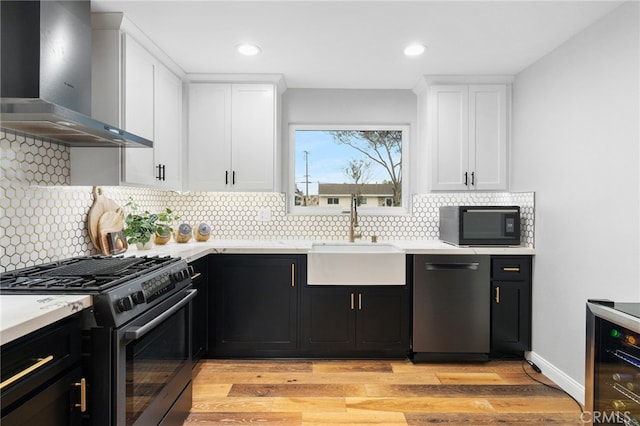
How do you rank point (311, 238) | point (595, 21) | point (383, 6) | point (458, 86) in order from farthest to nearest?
point (311, 238) < point (458, 86) < point (595, 21) < point (383, 6)

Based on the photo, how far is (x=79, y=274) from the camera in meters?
1.65

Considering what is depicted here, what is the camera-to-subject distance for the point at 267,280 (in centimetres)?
298

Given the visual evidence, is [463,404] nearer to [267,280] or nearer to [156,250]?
[267,280]

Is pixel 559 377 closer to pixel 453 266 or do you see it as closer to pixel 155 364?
pixel 453 266

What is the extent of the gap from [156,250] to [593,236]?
116 inches

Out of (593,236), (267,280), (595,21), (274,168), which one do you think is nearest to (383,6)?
(595,21)

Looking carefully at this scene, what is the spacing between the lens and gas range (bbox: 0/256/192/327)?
4.60 feet

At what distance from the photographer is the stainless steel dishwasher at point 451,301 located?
116 inches

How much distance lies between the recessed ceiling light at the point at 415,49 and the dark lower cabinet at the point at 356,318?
1815 mm

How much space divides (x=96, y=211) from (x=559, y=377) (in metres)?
3.38

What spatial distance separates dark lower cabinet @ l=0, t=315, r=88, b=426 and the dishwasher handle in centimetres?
240

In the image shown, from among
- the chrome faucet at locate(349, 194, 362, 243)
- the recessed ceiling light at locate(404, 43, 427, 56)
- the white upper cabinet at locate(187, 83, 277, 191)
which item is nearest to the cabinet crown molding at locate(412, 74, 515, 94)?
the recessed ceiling light at locate(404, 43, 427, 56)

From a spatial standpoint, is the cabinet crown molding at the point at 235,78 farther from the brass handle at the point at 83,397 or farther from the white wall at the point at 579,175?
the brass handle at the point at 83,397

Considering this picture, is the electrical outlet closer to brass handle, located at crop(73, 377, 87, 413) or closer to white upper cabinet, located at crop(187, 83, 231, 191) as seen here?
white upper cabinet, located at crop(187, 83, 231, 191)
